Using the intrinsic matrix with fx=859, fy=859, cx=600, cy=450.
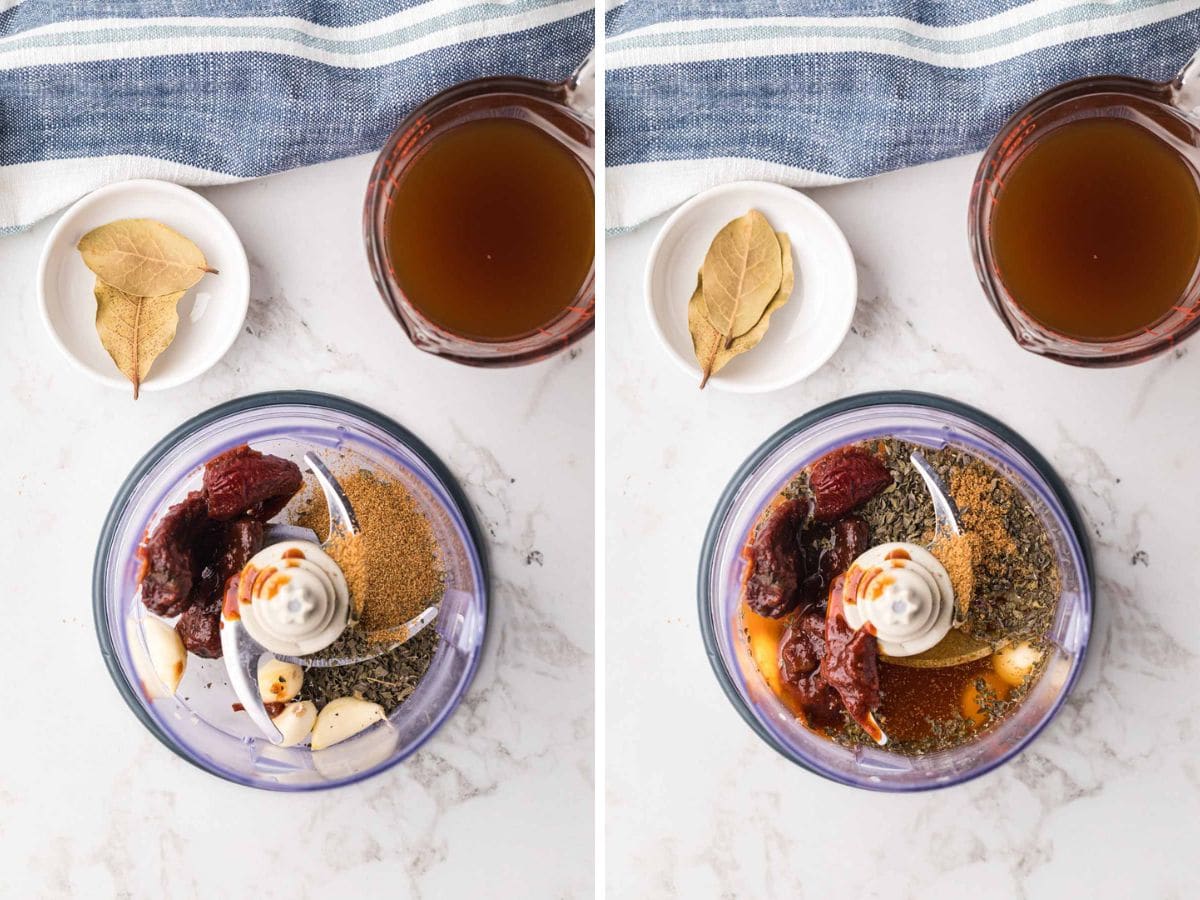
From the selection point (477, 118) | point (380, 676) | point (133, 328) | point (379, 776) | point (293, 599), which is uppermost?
point (477, 118)

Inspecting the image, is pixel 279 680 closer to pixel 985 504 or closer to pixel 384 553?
pixel 384 553

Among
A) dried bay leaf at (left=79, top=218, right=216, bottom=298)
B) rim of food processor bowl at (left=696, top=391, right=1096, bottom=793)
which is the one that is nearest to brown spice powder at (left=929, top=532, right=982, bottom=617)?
rim of food processor bowl at (left=696, top=391, right=1096, bottom=793)

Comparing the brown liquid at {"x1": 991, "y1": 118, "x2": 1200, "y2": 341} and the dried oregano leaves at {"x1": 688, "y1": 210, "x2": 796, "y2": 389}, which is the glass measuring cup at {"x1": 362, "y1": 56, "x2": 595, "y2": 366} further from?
the brown liquid at {"x1": 991, "y1": 118, "x2": 1200, "y2": 341}

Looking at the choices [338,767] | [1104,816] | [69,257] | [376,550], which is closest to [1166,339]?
[1104,816]

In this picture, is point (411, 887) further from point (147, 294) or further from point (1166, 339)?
point (1166, 339)

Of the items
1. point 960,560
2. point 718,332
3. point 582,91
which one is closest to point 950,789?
point 960,560
